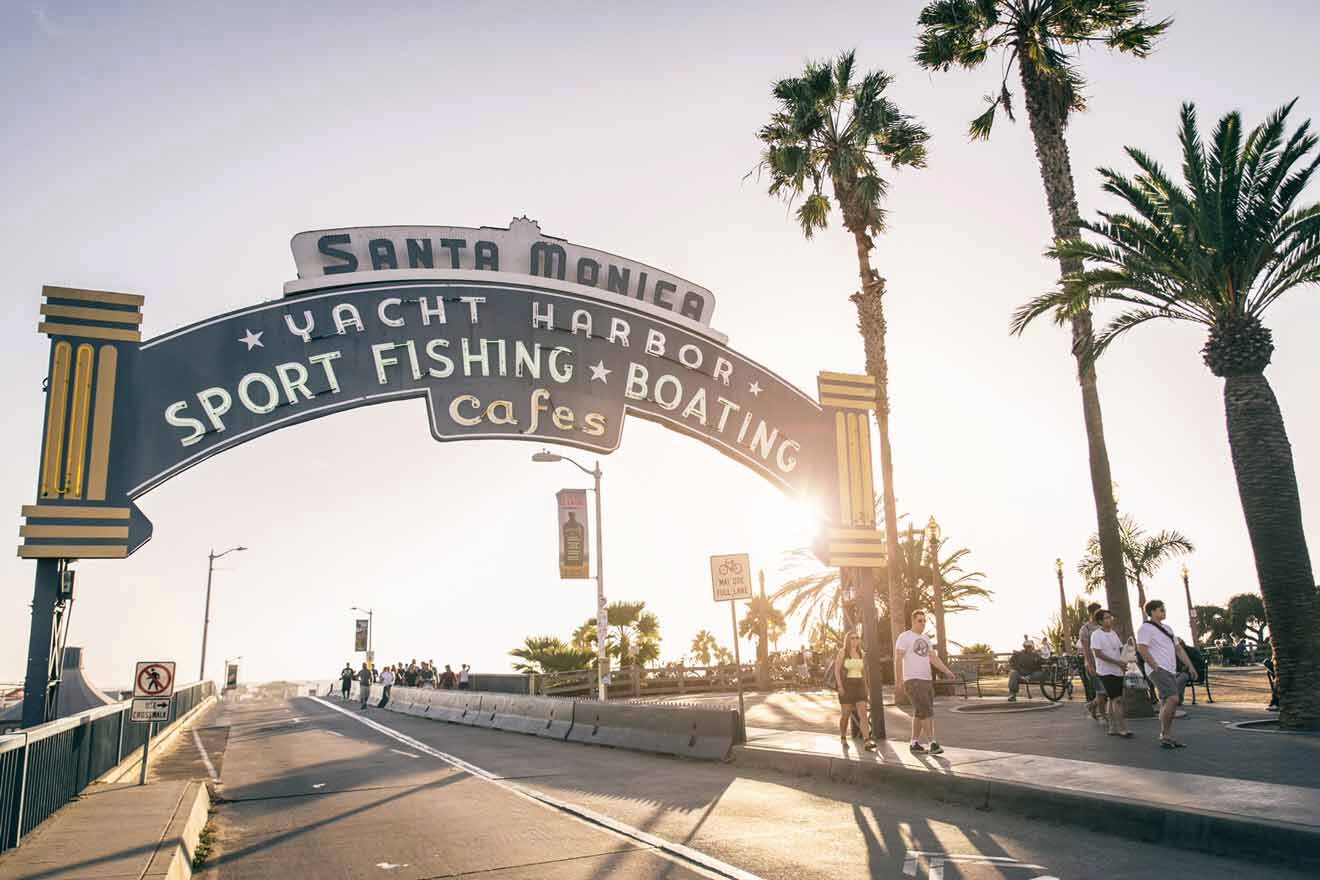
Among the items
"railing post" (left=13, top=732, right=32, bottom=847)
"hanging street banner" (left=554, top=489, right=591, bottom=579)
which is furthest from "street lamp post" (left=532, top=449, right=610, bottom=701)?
"railing post" (left=13, top=732, right=32, bottom=847)

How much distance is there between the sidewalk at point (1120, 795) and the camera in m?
7.16

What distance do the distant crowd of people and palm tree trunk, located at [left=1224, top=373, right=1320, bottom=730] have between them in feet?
96.0

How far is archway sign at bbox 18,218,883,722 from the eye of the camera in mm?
11539

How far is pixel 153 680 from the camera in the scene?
14.3m

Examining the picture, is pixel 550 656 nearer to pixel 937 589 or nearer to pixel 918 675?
pixel 937 589

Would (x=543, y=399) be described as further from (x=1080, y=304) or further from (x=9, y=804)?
(x=1080, y=304)

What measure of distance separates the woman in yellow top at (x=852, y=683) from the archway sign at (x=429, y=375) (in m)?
1.58

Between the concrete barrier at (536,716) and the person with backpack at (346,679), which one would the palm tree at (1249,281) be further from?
the person with backpack at (346,679)

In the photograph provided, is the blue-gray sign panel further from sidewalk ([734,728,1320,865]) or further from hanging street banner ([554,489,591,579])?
hanging street banner ([554,489,591,579])

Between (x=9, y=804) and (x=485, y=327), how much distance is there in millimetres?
8341

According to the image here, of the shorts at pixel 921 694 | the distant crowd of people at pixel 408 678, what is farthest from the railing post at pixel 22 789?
the distant crowd of people at pixel 408 678

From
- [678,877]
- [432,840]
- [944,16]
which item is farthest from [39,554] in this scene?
[944,16]

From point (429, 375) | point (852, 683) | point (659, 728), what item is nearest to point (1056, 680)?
point (852, 683)

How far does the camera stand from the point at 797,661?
41.6 meters
